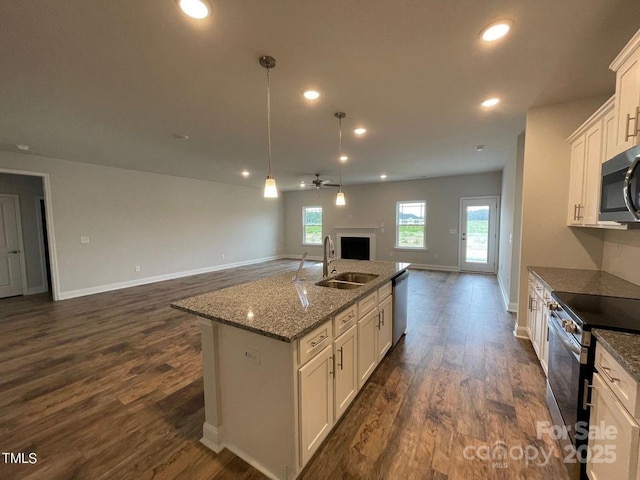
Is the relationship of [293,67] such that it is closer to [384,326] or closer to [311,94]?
[311,94]

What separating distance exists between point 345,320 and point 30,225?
7.41m

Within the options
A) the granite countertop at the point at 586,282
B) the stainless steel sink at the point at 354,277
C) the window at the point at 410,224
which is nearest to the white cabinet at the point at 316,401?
the stainless steel sink at the point at 354,277

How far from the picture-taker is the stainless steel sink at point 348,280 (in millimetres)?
2631

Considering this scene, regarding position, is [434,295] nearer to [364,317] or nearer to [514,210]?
[514,210]

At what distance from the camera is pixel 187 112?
293cm

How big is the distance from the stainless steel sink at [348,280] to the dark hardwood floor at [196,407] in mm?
893

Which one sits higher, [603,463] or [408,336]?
[603,463]

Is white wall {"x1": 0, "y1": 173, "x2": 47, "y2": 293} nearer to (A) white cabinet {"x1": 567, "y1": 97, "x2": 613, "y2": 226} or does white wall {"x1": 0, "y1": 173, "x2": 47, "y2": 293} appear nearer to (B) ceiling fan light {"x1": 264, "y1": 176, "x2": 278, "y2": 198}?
(B) ceiling fan light {"x1": 264, "y1": 176, "x2": 278, "y2": 198}

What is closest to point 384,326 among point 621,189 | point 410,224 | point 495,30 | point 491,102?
point 621,189

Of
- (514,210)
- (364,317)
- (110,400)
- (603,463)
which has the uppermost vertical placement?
(514,210)

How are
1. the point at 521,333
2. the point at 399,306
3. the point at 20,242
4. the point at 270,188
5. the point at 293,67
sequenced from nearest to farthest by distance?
the point at 293,67 → the point at 270,188 → the point at 399,306 → the point at 521,333 → the point at 20,242

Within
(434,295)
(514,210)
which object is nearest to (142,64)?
(514,210)

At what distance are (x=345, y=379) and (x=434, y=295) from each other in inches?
148

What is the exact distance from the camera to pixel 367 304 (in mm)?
2238
